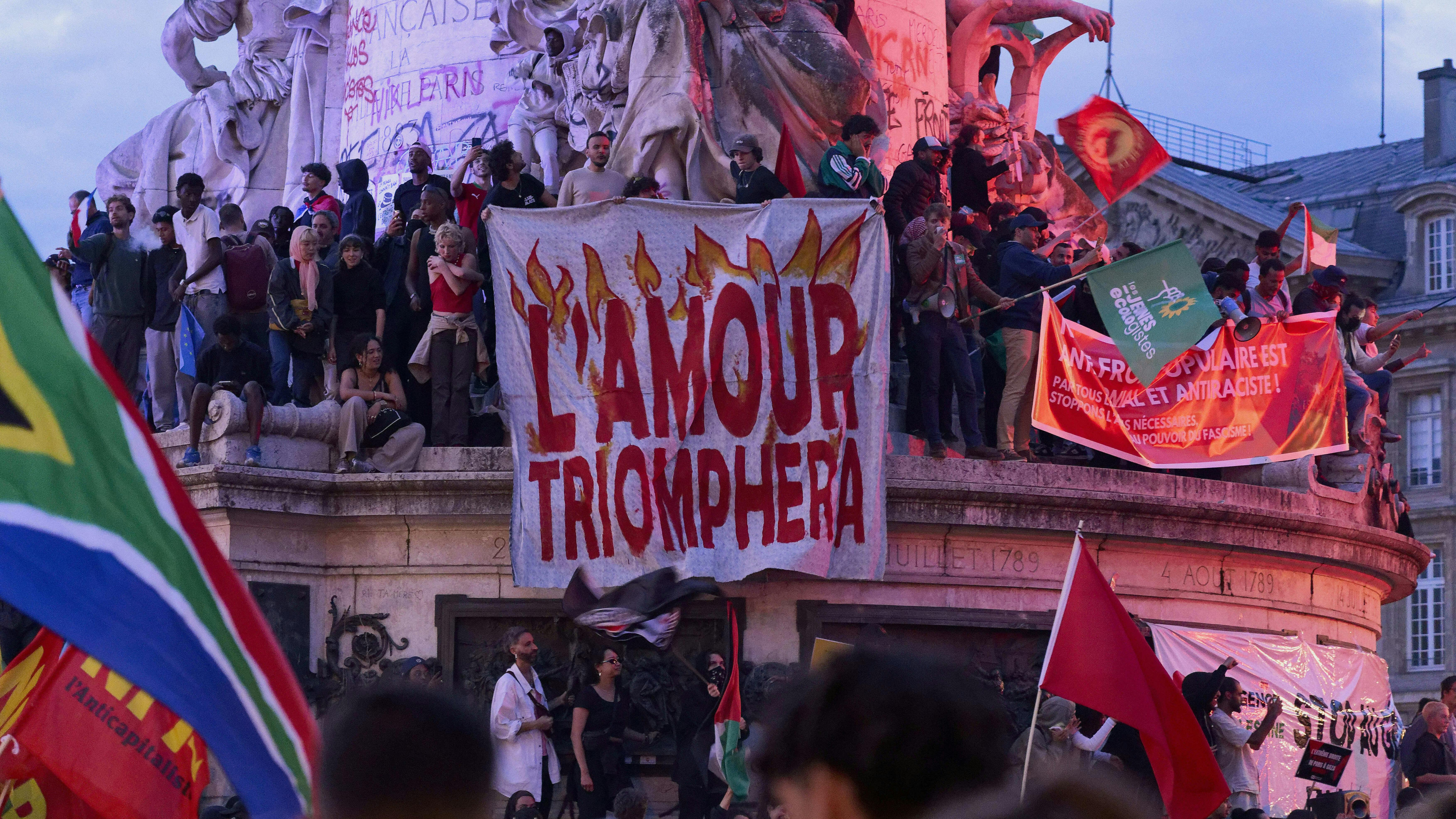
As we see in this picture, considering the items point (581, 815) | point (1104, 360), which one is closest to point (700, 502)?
point (581, 815)

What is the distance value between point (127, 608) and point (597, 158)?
11.1 metres

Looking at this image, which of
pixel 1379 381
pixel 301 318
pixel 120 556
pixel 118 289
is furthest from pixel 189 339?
pixel 120 556

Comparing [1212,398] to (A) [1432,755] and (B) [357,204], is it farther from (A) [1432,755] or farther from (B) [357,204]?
(B) [357,204]

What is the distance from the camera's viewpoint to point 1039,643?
49.3 ft

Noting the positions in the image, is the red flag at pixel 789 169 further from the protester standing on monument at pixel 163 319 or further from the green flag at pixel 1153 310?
the protester standing on monument at pixel 163 319

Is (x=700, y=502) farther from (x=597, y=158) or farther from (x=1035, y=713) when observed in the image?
(x=1035, y=713)

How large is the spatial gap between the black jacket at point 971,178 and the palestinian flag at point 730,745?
6525 mm

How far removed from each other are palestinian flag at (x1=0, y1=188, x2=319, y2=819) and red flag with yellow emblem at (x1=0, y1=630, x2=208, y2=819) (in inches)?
78.0

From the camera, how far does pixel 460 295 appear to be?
15.3 metres

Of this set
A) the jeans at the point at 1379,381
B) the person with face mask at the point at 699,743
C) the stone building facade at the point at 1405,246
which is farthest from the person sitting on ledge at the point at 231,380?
the stone building facade at the point at 1405,246

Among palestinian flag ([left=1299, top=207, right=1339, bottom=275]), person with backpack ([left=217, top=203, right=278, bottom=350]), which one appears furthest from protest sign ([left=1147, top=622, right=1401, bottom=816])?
person with backpack ([left=217, top=203, right=278, bottom=350])

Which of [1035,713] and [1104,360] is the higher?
[1104,360]

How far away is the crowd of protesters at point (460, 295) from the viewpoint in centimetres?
1521

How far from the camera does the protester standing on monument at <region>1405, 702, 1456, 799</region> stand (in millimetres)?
14492
